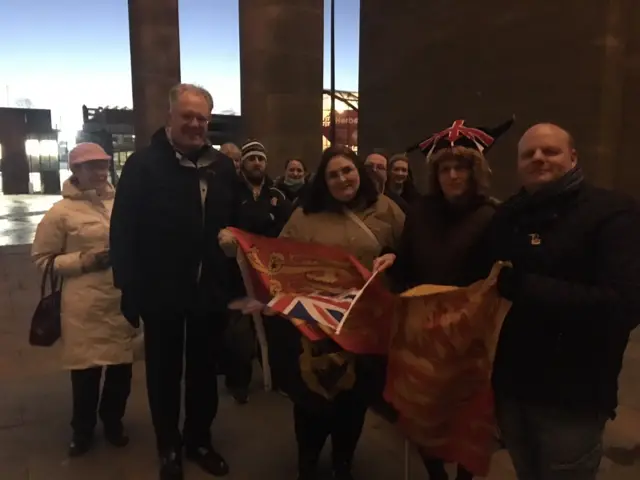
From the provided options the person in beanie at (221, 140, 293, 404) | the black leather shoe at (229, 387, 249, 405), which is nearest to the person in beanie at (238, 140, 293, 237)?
the person in beanie at (221, 140, 293, 404)

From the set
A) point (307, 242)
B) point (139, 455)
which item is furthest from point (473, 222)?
point (139, 455)

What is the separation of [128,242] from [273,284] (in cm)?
78

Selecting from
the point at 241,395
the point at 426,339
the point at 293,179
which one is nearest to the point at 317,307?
the point at 426,339

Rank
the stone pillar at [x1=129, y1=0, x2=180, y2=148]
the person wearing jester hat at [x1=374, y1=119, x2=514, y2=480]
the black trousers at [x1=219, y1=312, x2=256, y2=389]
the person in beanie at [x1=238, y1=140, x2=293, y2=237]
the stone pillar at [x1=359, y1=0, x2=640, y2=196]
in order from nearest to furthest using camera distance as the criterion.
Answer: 1. the person wearing jester hat at [x1=374, y1=119, x2=514, y2=480]
2. the black trousers at [x1=219, y1=312, x2=256, y2=389]
3. the person in beanie at [x1=238, y1=140, x2=293, y2=237]
4. the stone pillar at [x1=359, y1=0, x2=640, y2=196]
5. the stone pillar at [x1=129, y1=0, x2=180, y2=148]

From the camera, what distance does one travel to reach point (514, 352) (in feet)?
6.75

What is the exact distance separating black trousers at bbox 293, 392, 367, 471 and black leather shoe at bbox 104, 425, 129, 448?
124cm

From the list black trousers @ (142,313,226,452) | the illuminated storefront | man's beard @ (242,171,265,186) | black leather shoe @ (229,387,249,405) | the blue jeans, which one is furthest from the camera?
the illuminated storefront

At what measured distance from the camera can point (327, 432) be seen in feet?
9.94

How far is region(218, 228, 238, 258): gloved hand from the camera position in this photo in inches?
115

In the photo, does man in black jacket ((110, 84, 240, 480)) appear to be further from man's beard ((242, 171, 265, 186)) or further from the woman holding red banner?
man's beard ((242, 171, 265, 186))

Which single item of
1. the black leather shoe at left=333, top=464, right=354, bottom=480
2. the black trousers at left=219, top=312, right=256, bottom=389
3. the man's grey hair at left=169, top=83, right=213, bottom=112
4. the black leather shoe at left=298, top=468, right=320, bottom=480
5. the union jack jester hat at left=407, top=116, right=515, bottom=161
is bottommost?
the black leather shoe at left=333, top=464, right=354, bottom=480

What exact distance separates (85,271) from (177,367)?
31.2 inches

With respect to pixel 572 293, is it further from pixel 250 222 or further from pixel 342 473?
pixel 250 222

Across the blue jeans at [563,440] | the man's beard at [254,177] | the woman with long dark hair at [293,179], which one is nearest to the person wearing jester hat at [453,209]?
the blue jeans at [563,440]
